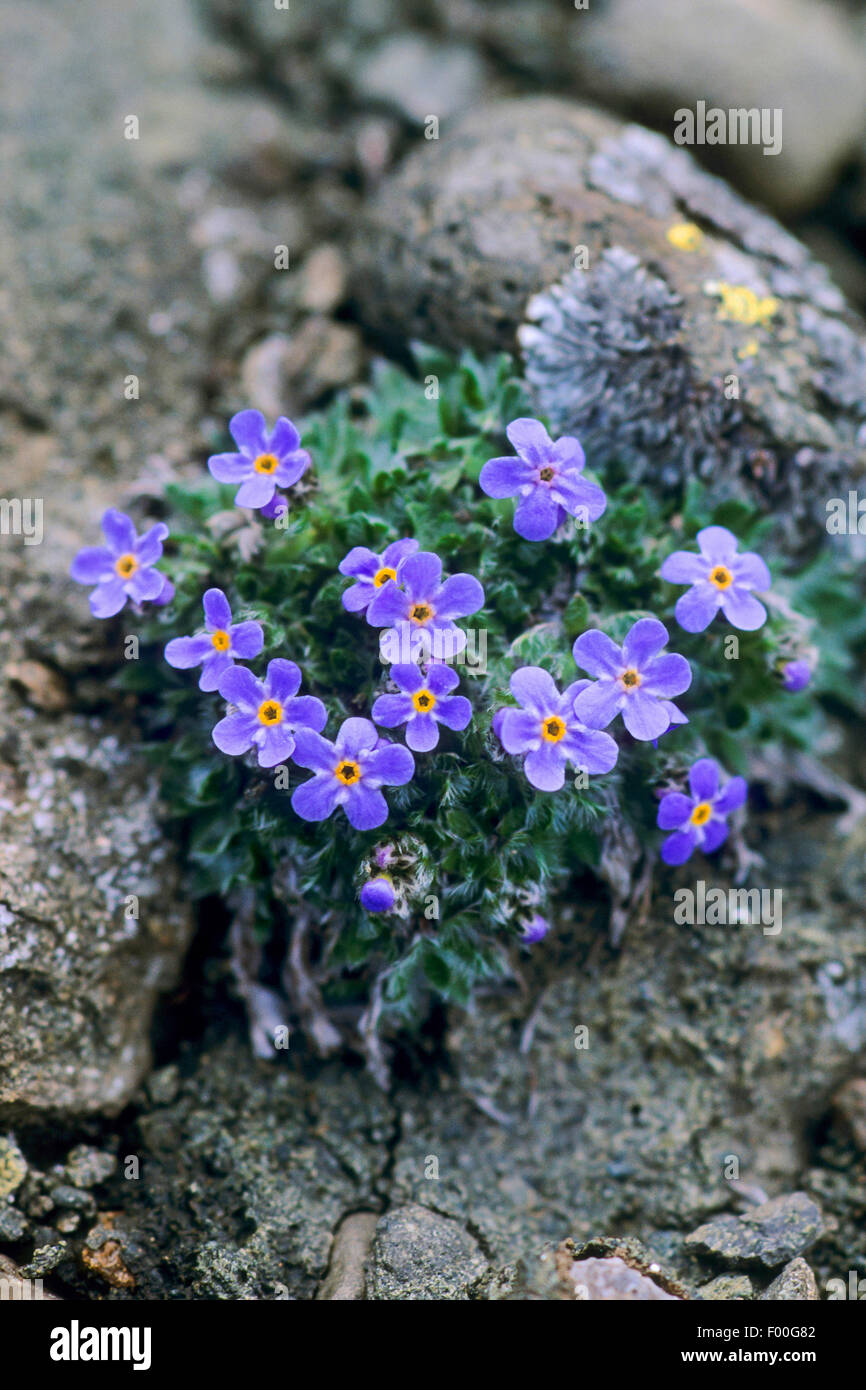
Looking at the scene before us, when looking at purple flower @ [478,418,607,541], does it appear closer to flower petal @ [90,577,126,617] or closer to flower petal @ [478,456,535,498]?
flower petal @ [478,456,535,498]

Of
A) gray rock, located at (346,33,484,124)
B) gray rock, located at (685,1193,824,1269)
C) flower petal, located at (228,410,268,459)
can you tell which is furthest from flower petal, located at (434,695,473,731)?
gray rock, located at (346,33,484,124)

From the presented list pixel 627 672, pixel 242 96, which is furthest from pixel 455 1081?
pixel 242 96

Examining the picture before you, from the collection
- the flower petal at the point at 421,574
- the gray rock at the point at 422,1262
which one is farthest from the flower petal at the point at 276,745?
the gray rock at the point at 422,1262

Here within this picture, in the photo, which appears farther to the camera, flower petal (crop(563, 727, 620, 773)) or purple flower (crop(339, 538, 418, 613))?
purple flower (crop(339, 538, 418, 613))

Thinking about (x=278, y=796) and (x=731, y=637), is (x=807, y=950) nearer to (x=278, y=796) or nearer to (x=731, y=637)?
(x=731, y=637)

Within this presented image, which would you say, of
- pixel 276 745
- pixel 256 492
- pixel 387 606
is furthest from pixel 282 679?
pixel 256 492

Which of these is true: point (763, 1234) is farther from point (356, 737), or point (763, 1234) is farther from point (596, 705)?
point (356, 737)
